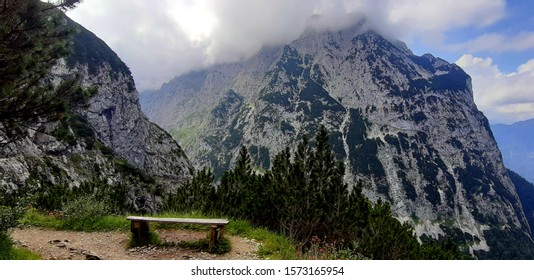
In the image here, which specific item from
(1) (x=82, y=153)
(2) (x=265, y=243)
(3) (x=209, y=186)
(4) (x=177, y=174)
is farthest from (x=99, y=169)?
(2) (x=265, y=243)

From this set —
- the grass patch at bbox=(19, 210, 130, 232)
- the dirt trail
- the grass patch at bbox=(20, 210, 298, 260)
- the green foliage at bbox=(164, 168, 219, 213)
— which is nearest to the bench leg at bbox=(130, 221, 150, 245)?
the grass patch at bbox=(20, 210, 298, 260)

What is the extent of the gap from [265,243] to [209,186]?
838 cm

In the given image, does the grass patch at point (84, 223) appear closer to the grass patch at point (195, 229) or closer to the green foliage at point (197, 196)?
the grass patch at point (195, 229)

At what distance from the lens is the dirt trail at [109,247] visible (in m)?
12.8

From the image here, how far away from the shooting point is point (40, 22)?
14977 millimetres

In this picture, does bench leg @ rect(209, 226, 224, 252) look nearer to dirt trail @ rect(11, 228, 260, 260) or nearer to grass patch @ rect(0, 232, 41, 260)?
dirt trail @ rect(11, 228, 260, 260)

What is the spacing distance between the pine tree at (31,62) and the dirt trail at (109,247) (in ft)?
14.9

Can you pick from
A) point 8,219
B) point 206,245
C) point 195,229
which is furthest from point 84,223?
point 206,245

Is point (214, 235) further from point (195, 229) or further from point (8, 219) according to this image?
point (8, 219)

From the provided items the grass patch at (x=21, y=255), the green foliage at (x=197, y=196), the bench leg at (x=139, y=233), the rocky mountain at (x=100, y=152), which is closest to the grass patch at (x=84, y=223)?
the bench leg at (x=139, y=233)

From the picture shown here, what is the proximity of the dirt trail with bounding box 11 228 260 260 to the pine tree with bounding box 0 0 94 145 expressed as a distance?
4533 mm

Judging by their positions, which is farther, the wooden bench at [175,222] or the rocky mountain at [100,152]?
the rocky mountain at [100,152]

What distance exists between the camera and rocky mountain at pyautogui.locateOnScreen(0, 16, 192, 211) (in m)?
69.6
